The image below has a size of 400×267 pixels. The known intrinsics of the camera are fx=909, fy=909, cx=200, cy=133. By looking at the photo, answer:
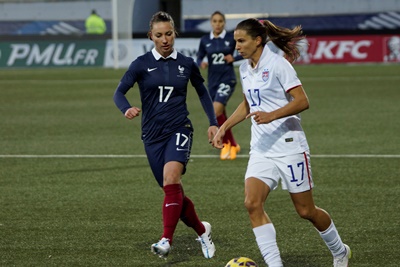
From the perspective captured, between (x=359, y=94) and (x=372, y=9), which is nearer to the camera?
(x=359, y=94)

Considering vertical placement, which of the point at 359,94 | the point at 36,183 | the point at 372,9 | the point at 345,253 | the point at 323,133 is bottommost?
the point at 372,9

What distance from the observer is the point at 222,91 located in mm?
15461

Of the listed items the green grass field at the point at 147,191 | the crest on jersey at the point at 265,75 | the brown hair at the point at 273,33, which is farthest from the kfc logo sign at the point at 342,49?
the crest on jersey at the point at 265,75

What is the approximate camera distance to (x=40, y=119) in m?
20.8

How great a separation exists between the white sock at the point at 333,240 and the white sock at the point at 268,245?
60 cm

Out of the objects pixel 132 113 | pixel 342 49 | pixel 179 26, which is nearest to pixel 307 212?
pixel 132 113

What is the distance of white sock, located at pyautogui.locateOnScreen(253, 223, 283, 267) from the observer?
22.7ft

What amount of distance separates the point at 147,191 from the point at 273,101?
4842mm

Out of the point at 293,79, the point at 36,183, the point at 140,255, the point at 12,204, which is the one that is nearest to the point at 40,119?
the point at 36,183

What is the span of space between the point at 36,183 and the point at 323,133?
7103mm

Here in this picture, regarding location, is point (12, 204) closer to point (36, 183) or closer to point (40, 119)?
point (36, 183)

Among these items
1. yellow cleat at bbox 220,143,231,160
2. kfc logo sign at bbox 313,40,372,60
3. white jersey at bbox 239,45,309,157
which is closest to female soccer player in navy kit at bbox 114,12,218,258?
white jersey at bbox 239,45,309,157

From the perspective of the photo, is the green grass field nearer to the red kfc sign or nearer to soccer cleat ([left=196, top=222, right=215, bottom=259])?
soccer cleat ([left=196, top=222, right=215, bottom=259])

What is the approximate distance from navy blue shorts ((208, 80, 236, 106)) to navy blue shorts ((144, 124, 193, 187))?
23.2 ft
